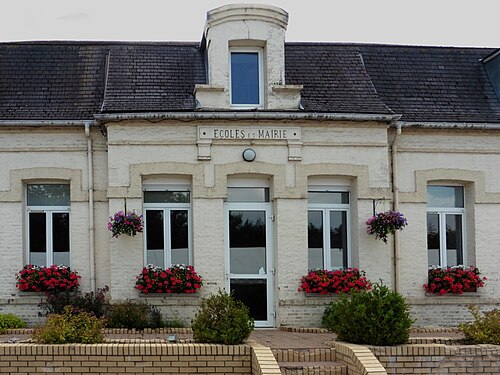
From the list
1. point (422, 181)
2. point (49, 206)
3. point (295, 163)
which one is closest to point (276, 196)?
point (295, 163)

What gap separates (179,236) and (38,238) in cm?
281

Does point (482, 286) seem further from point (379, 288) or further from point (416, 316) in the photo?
point (379, 288)

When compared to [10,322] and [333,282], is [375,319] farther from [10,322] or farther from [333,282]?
[10,322]

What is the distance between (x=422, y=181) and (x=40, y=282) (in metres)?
7.82

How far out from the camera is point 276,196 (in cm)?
1584

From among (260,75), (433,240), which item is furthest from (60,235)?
(433,240)

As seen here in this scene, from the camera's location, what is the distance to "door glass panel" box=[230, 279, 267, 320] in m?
16.1

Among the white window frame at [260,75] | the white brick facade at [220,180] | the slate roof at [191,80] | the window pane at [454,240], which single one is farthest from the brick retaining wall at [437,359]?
the white window frame at [260,75]

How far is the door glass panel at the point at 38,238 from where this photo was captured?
1620cm

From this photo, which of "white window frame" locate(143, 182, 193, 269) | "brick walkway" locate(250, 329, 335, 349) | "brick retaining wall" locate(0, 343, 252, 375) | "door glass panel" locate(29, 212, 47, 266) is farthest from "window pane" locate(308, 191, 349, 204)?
"door glass panel" locate(29, 212, 47, 266)

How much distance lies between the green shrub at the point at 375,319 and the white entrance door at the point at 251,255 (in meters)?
3.65

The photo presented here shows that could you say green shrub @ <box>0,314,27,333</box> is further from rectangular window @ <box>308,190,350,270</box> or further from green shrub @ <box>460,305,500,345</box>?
green shrub @ <box>460,305,500,345</box>

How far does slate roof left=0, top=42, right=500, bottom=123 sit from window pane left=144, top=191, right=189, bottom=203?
1687 millimetres

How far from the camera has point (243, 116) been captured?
51.4 ft
